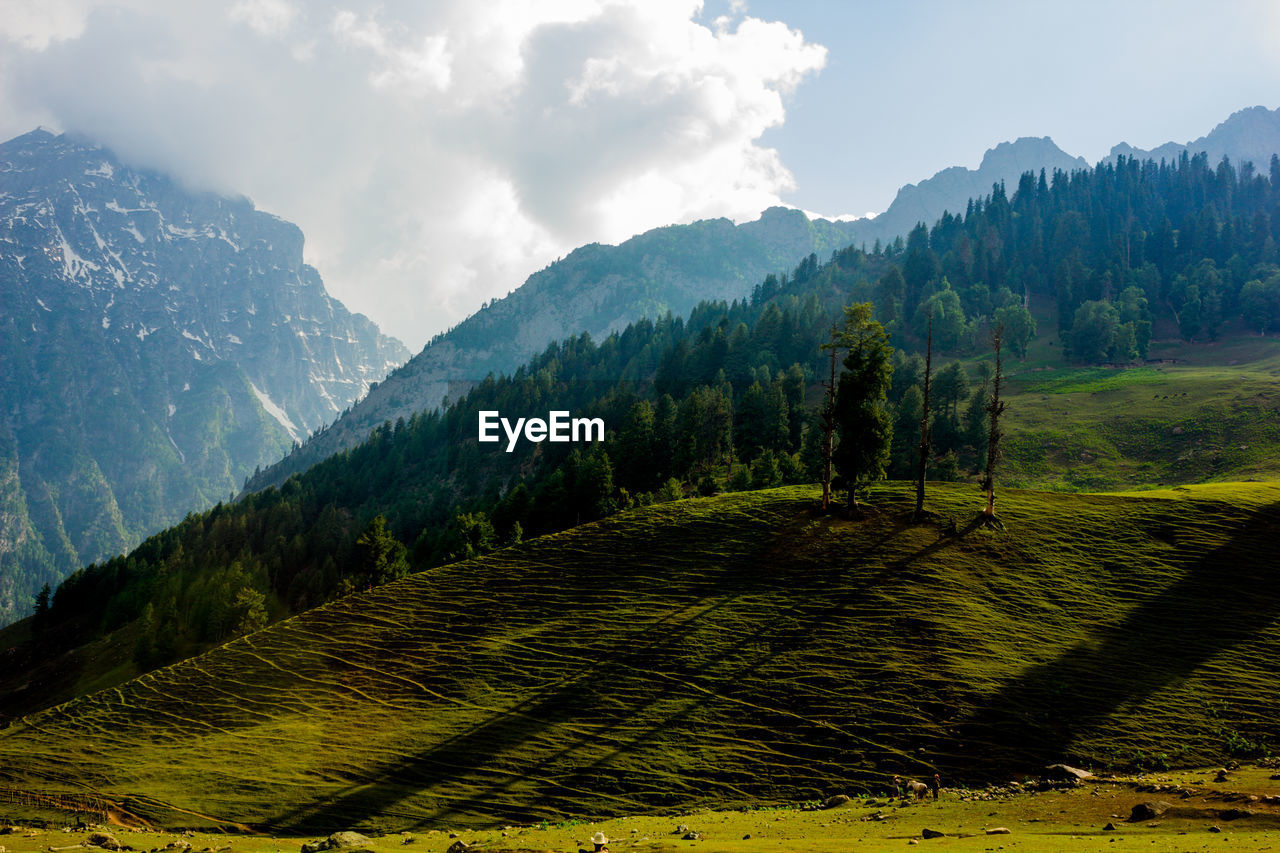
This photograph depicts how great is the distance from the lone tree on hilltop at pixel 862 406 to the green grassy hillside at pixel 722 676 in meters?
4.64

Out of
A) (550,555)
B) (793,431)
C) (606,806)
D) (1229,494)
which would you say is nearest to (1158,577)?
(1229,494)

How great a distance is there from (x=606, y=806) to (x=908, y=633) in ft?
87.6

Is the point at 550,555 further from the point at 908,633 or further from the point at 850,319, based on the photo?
the point at 850,319

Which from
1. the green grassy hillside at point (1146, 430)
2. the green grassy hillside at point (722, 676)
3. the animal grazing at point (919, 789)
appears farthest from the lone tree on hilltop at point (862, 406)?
the green grassy hillside at point (1146, 430)

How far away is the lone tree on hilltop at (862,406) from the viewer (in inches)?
2886

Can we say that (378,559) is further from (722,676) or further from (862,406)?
(862,406)

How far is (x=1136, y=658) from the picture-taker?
5050cm

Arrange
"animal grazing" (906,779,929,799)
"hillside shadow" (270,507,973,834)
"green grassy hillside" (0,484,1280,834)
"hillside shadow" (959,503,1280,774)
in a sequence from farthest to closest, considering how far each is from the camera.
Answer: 1. "hillside shadow" (959,503,1280,774)
2. "green grassy hillside" (0,484,1280,834)
3. "hillside shadow" (270,507,973,834)
4. "animal grazing" (906,779,929,799)

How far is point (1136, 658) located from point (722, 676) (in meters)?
29.4

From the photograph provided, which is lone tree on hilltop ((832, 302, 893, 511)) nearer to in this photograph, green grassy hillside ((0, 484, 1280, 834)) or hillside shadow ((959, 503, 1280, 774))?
green grassy hillside ((0, 484, 1280, 834))

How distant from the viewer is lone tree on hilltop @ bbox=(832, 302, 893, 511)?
241 feet

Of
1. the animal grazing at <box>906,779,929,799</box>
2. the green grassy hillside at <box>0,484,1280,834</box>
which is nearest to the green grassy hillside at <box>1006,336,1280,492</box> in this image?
the green grassy hillside at <box>0,484,1280,834</box>

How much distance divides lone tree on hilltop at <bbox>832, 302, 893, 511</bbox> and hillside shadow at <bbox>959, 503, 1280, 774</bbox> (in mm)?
25558

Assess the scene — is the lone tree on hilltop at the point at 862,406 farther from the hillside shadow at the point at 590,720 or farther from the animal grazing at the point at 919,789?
the animal grazing at the point at 919,789
